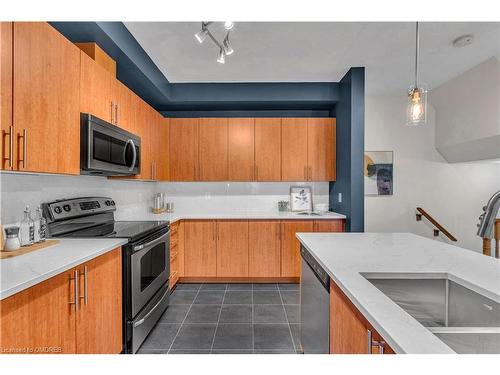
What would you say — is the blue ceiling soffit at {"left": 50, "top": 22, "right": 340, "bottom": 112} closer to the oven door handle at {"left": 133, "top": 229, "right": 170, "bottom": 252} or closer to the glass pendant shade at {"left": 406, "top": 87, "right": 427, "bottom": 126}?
the oven door handle at {"left": 133, "top": 229, "right": 170, "bottom": 252}

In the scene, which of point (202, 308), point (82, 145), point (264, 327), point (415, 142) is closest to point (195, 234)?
point (202, 308)

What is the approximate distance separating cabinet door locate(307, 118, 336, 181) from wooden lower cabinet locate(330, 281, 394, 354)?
262cm

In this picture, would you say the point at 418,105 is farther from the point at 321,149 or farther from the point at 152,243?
the point at 152,243

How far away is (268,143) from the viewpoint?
3658 mm

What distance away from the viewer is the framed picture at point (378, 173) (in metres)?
4.14

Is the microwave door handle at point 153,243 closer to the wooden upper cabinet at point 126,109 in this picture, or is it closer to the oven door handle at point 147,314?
the oven door handle at point 147,314

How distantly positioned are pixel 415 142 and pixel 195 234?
3.75 m

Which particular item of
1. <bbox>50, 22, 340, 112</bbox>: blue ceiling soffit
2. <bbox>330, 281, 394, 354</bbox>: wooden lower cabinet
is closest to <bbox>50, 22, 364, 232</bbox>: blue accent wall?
<bbox>50, 22, 340, 112</bbox>: blue ceiling soffit

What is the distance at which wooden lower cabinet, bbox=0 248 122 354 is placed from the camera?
103cm

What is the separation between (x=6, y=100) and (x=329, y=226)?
315cm

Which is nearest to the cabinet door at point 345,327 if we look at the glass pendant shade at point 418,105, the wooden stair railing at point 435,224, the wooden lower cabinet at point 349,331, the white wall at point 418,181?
the wooden lower cabinet at point 349,331

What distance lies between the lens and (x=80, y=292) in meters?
1.41

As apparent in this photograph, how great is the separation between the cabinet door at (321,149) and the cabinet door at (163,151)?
200 cm

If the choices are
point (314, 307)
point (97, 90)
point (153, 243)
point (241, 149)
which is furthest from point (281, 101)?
point (314, 307)
